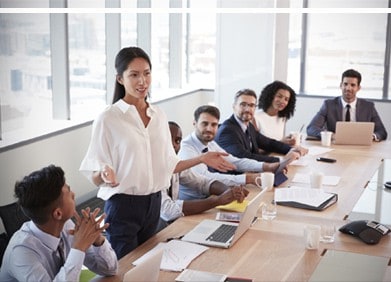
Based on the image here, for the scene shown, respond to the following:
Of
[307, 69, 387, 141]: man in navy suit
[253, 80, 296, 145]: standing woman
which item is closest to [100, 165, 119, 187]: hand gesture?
[253, 80, 296, 145]: standing woman

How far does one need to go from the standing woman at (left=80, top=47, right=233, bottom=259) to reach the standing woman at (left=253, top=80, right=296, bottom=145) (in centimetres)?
260

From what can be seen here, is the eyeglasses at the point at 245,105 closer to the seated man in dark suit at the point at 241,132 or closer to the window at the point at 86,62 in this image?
the seated man in dark suit at the point at 241,132

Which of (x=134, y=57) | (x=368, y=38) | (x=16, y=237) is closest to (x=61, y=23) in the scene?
(x=134, y=57)

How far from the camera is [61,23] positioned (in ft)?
19.8

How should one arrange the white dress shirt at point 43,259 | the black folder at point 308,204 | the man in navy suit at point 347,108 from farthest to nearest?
1. the man in navy suit at point 347,108
2. the black folder at point 308,204
3. the white dress shirt at point 43,259

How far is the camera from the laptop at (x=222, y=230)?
2891 mm

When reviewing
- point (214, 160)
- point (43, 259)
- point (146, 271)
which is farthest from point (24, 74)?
point (146, 271)

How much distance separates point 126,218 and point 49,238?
0.57 m

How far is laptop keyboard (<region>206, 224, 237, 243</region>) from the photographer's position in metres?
2.93

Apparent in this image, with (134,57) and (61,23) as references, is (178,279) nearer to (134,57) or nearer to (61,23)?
(134,57)

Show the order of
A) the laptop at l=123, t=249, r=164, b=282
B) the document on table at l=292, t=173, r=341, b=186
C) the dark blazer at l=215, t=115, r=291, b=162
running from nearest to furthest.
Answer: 1. the laptop at l=123, t=249, r=164, b=282
2. the document on table at l=292, t=173, r=341, b=186
3. the dark blazer at l=215, t=115, r=291, b=162

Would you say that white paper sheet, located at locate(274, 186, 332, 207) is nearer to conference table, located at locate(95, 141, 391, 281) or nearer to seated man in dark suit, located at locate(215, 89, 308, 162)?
conference table, located at locate(95, 141, 391, 281)

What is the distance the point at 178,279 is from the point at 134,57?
1.15 meters

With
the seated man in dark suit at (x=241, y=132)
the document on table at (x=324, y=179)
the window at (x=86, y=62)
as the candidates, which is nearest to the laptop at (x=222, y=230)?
the document on table at (x=324, y=179)
